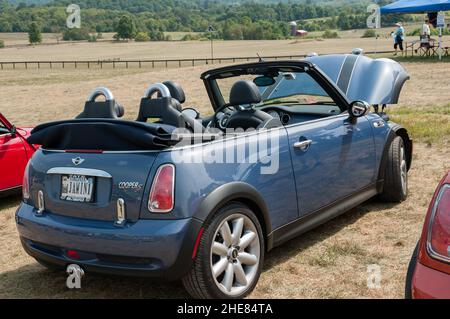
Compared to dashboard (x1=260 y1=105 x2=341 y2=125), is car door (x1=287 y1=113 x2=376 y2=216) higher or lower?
lower

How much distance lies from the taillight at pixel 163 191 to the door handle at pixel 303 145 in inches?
48.3

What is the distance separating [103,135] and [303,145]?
5.05ft

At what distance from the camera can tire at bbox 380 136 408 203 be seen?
549 cm

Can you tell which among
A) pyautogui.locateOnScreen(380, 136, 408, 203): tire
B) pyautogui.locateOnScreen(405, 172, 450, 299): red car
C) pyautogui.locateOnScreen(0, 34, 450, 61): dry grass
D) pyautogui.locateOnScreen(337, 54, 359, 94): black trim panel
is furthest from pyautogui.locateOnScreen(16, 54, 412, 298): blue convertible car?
pyautogui.locateOnScreen(0, 34, 450, 61): dry grass

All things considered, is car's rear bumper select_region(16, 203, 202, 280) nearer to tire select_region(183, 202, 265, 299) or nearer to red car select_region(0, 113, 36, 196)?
tire select_region(183, 202, 265, 299)

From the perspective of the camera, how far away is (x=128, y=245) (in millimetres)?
3340

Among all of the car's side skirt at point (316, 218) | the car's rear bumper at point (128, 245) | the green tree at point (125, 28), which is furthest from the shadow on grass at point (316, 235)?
the green tree at point (125, 28)

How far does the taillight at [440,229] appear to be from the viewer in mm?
2371

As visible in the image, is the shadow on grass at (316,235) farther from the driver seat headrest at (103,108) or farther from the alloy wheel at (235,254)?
the driver seat headrest at (103,108)

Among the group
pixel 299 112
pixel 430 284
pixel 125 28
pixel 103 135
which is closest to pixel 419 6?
pixel 299 112

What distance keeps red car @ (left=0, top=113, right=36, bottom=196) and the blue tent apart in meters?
21.9

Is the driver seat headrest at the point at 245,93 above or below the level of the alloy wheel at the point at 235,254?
above

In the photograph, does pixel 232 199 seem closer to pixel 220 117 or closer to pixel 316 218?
pixel 316 218
